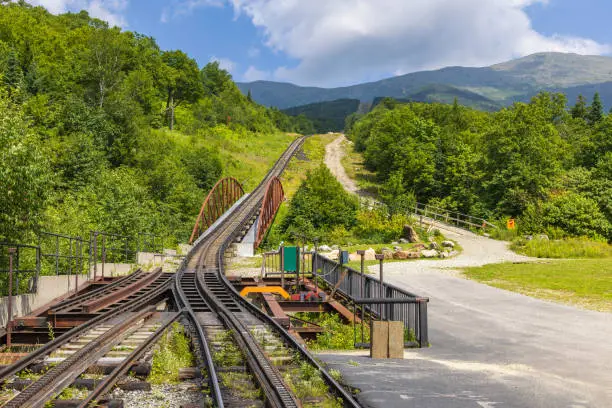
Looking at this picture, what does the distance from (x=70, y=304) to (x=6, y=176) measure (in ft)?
12.6

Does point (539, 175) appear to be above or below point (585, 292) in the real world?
above

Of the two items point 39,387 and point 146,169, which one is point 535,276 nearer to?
point 39,387

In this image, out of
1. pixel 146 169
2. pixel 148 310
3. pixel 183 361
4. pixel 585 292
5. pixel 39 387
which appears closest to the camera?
pixel 39 387

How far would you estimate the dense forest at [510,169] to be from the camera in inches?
1468

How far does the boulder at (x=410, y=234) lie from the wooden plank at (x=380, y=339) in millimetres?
26515

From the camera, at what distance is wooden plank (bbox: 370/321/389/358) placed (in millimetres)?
10344

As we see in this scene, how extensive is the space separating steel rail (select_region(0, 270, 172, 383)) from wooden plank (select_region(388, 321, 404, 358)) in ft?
19.5

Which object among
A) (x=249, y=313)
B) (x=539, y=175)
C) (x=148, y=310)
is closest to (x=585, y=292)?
(x=249, y=313)

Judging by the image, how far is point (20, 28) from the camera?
61.7m

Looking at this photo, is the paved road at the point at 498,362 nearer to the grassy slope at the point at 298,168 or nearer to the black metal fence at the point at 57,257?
the black metal fence at the point at 57,257

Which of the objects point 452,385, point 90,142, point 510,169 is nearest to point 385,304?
point 452,385

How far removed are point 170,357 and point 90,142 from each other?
36988mm

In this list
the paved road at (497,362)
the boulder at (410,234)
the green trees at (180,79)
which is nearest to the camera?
the paved road at (497,362)

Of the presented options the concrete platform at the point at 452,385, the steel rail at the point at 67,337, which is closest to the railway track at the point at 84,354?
the steel rail at the point at 67,337
